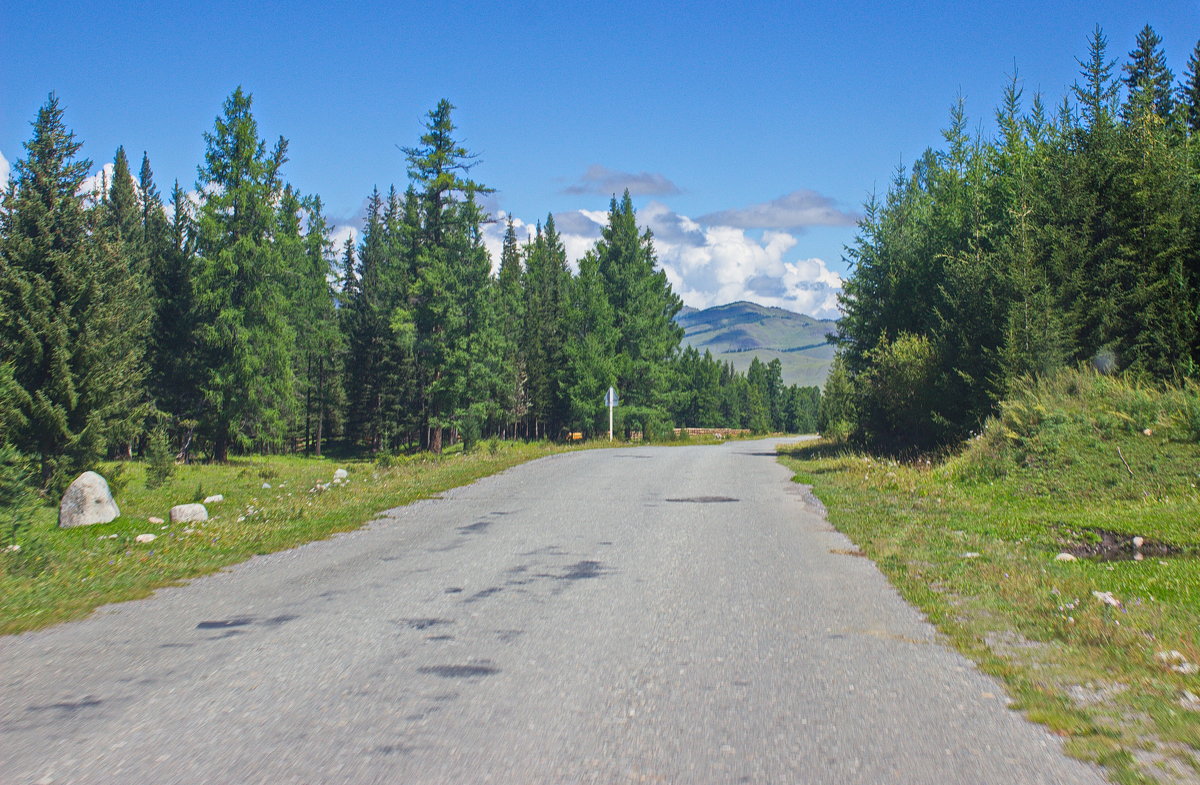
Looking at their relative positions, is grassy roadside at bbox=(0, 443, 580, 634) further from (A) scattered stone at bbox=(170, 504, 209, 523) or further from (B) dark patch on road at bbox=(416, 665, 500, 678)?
(B) dark patch on road at bbox=(416, 665, 500, 678)

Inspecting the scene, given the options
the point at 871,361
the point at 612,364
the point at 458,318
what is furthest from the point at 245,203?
the point at 871,361

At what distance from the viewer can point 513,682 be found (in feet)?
17.0

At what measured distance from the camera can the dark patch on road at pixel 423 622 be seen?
6480 mm

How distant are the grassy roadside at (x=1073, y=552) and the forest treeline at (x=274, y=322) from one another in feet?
49.3

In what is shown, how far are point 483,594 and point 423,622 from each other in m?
1.09

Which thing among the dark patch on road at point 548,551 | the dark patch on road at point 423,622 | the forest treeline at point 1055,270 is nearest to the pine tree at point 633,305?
the forest treeline at point 1055,270

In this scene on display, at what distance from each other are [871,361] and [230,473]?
2811 centimetres

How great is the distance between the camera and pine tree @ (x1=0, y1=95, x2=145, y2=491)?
23844 mm

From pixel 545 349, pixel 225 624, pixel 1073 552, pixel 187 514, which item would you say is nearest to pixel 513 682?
pixel 225 624

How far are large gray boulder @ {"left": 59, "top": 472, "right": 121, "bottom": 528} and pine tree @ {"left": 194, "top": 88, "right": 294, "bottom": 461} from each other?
28.6 metres

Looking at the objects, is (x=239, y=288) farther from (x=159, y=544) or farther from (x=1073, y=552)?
(x=1073, y=552)

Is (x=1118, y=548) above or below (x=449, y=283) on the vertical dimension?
below

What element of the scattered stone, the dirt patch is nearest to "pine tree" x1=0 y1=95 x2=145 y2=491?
the scattered stone

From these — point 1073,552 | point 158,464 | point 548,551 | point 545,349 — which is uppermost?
point 545,349
